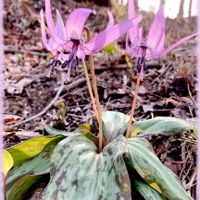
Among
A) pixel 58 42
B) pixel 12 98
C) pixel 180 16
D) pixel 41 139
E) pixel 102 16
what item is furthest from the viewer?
pixel 180 16

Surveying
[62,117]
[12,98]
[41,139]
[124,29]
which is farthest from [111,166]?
[12,98]

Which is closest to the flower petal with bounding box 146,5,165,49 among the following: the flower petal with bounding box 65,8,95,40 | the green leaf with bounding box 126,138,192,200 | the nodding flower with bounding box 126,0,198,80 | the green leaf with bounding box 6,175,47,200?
the nodding flower with bounding box 126,0,198,80

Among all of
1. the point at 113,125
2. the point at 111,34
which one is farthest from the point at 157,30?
the point at 113,125

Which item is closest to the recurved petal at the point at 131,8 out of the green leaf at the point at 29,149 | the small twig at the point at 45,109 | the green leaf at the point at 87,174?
the green leaf at the point at 87,174

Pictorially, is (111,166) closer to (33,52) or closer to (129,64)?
(129,64)

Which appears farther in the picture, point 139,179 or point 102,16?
point 102,16

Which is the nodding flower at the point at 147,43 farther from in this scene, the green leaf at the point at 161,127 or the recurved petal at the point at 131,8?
the green leaf at the point at 161,127

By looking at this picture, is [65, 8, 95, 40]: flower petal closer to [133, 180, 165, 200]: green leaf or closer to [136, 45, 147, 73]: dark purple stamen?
[136, 45, 147, 73]: dark purple stamen
